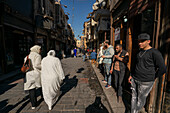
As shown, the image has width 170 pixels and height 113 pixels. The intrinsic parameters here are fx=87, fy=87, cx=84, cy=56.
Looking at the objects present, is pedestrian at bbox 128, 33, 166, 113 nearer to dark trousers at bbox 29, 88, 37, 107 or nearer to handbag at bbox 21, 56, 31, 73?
dark trousers at bbox 29, 88, 37, 107

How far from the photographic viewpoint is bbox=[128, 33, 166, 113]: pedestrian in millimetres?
1823

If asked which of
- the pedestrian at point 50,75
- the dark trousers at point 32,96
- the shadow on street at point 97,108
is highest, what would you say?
the pedestrian at point 50,75

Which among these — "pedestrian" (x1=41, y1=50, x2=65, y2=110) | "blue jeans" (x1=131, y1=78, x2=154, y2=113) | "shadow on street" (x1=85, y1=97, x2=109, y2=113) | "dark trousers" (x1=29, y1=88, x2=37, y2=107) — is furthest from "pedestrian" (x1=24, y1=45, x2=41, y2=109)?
"blue jeans" (x1=131, y1=78, x2=154, y2=113)

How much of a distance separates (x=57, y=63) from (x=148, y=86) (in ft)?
8.37

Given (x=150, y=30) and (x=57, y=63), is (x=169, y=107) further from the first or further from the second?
(x=57, y=63)

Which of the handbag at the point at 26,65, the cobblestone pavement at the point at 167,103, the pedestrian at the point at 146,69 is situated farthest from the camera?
the handbag at the point at 26,65

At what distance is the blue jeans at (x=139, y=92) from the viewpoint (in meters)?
2.02

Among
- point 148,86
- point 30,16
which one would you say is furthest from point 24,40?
point 148,86

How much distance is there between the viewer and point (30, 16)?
10.4 meters

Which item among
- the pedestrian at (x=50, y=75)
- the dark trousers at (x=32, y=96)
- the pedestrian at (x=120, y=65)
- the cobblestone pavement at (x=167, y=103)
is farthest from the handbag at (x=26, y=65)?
the cobblestone pavement at (x=167, y=103)

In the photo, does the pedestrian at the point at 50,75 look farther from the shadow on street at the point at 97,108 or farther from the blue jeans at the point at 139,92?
the blue jeans at the point at 139,92

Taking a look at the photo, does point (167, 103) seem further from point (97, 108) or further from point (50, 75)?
point (50, 75)

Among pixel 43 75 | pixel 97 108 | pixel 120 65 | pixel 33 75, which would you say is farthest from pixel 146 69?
pixel 33 75

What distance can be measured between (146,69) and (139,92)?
1.97 feet
